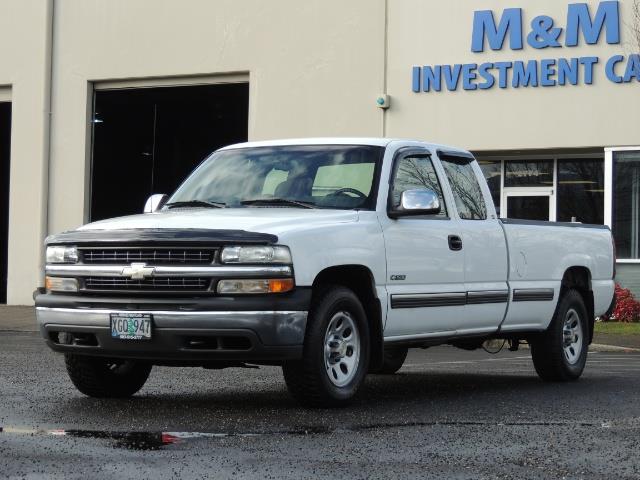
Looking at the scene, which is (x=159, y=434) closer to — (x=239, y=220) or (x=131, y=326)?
(x=131, y=326)

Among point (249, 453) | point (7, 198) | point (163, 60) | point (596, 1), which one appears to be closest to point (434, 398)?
point (249, 453)

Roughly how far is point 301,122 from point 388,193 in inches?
652

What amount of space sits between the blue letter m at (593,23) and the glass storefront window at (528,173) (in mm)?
2663

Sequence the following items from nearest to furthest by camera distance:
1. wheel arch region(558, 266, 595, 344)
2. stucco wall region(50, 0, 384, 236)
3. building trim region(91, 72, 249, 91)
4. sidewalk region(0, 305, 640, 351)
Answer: wheel arch region(558, 266, 595, 344)
sidewalk region(0, 305, 640, 351)
stucco wall region(50, 0, 384, 236)
building trim region(91, 72, 249, 91)

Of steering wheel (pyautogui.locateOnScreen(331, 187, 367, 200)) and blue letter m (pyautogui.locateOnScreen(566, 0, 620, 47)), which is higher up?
blue letter m (pyautogui.locateOnScreen(566, 0, 620, 47))

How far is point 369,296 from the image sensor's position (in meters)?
9.38

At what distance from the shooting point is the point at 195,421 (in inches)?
322

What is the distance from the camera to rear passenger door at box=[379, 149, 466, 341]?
9.56 meters

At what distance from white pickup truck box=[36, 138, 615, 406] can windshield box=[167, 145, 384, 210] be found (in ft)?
0.04

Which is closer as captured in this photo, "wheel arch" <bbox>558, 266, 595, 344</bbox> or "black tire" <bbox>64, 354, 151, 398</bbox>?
"black tire" <bbox>64, 354, 151, 398</bbox>

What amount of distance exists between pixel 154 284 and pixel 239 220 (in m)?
0.72

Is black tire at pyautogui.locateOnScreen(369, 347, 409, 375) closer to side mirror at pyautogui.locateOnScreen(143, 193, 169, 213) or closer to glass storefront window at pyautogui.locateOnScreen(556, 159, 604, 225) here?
side mirror at pyautogui.locateOnScreen(143, 193, 169, 213)

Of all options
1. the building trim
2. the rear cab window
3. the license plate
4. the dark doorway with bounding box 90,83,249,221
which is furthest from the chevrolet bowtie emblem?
the dark doorway with bounding box 90,83,249,221

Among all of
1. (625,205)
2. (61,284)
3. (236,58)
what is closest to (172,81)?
(236,58)
